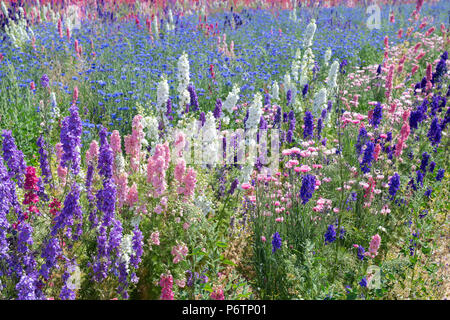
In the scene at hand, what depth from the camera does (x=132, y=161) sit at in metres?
3.87

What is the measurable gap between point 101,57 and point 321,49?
15.8ft

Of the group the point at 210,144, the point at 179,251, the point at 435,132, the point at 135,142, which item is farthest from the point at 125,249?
the point at 435,132

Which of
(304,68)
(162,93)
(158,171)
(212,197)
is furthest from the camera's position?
(304,68)

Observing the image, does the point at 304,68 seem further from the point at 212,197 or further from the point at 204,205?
the point at 204,205

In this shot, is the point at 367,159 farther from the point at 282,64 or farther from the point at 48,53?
the point at 48,53

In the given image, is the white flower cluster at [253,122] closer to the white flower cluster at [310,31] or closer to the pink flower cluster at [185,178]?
the pink flower cluster at [185,178]

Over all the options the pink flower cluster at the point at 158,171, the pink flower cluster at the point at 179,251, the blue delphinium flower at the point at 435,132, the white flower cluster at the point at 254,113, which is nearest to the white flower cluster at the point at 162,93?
the white flower cluster at the point at 254,113

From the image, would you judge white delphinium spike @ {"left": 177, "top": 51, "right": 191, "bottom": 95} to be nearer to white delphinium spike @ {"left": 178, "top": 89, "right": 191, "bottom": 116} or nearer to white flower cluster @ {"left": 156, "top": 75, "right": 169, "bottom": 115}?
white delphinium spike @ {"left": 178, "top": 89, "right": 191, "bottom": 116}

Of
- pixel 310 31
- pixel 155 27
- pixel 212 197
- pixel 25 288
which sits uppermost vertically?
pixel 310 31

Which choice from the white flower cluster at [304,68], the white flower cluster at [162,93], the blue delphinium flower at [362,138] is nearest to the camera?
the blue delphinium flower at [362,138]

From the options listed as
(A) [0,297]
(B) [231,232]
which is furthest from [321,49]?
(A) [0,297]

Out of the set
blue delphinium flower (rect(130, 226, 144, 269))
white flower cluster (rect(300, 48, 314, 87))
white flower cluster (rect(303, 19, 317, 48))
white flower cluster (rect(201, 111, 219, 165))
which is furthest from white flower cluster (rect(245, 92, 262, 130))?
white flower cluster (rect(303, 19, 317, 48))

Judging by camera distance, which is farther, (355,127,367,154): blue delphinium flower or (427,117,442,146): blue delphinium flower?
(427,117,442,146): blue delphinium flower

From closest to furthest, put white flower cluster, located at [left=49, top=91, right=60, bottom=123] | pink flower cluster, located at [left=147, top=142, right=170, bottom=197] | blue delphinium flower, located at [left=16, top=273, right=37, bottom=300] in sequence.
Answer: blue delphinium flower, located at [left=16, top=273, right=37, bottom=300] < pink flower cluster, located at [left=147, top=142, right=170, bottom=197] < white flower cluster, located at [left=49, top=91, right=60, bottom=123]
